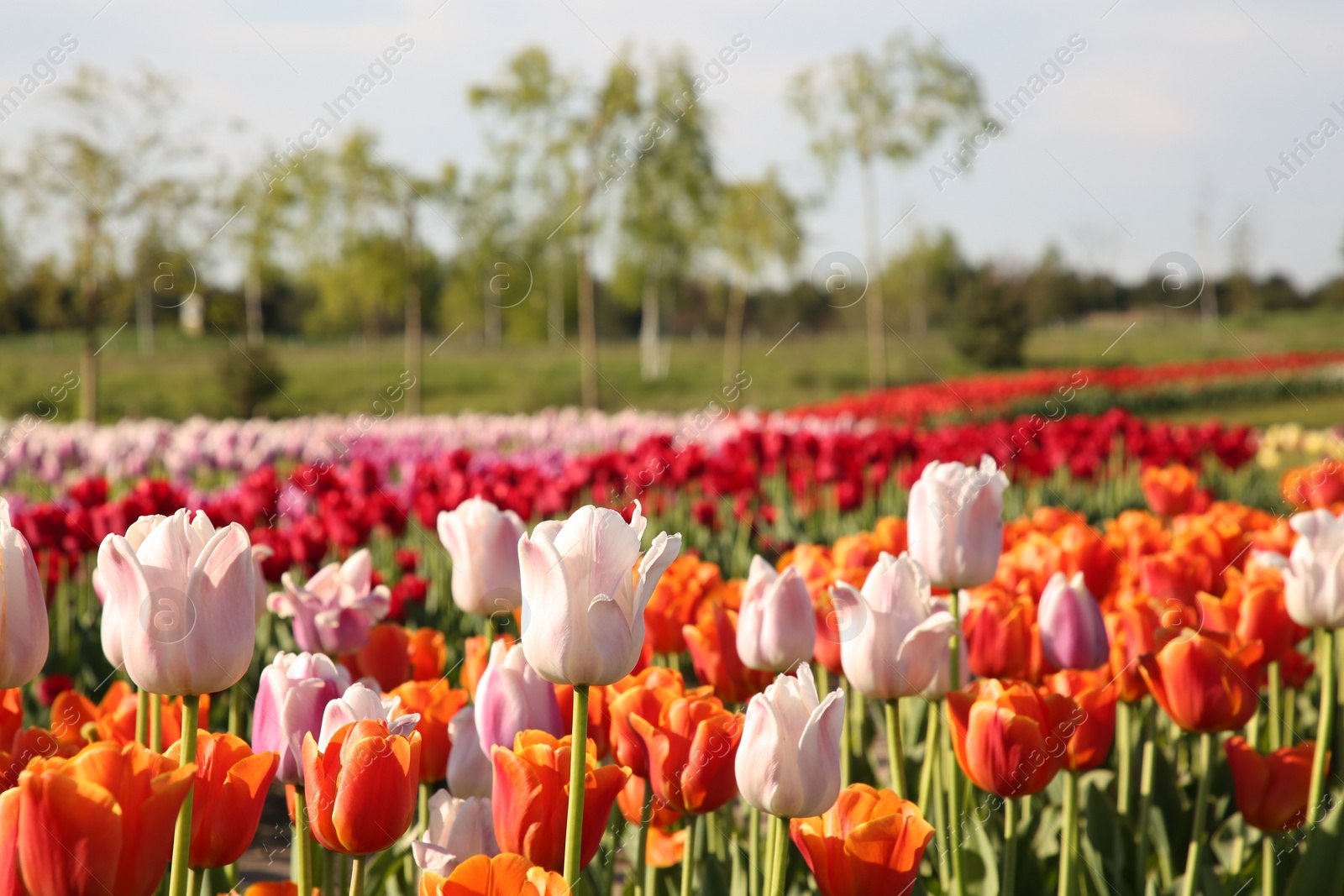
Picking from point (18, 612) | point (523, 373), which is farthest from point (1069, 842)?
point (523, 373)

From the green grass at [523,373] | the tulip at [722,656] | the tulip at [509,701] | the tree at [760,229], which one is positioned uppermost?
the tree at [760,229]

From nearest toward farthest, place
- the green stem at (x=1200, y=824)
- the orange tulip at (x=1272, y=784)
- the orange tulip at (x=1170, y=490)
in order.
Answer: the green stem at (x=1200, y=824) → the orange tulip at (x=1272, y=784) → the orange tulip at (x=1170, y=490)

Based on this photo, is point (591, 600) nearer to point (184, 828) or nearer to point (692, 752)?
point (692, 752)

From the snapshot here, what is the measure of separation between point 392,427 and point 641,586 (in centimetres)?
1066

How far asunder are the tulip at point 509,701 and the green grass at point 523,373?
2086cm

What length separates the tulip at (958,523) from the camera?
6.31 feet

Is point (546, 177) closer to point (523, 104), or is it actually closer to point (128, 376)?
point (523, 104)

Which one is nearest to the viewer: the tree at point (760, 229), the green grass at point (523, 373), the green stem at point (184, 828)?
the green stem at point (184, 828)

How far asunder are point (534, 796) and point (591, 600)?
A: 0.74ft

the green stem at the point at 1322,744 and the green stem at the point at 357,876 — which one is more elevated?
the green stem at the point at 357,876

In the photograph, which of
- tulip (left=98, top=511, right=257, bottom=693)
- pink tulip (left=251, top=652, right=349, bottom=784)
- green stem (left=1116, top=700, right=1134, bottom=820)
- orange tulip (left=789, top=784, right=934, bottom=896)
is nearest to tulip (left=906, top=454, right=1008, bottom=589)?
green stem (left=1116, top=700, right=1134, bottom=820)

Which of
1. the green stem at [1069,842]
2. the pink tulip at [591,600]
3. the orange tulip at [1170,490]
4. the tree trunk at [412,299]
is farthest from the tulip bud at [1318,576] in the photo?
the tree trunk at [412,299]

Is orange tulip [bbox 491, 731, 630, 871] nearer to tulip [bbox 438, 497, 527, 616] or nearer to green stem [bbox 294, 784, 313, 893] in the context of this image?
green stem [bbox 294, 784, 313, 893]

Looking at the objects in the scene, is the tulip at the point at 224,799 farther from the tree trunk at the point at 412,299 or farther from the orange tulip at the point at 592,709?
the tree trunk at the point at 412,299
